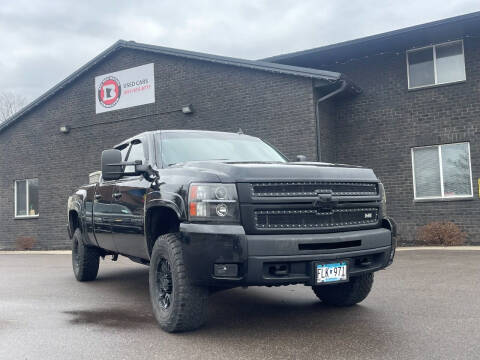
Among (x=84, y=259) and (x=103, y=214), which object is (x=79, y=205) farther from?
(x=103, y=214)

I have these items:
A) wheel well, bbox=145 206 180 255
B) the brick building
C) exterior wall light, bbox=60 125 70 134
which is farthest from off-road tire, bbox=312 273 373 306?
Answer: exterior wall light, bbox=60 125 70 134

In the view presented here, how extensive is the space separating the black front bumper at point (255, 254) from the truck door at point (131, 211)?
3.81 feet

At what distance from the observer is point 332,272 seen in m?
4.44

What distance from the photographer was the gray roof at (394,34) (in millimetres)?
12977

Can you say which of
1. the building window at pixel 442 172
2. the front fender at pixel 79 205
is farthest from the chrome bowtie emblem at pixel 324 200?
the building window at pixel 442 172

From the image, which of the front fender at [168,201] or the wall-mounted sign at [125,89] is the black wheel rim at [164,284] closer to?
the front fender at [168,201]

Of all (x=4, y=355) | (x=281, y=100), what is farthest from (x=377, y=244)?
(x=281, y=100)

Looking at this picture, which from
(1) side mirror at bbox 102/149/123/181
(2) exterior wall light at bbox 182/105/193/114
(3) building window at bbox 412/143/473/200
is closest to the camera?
(1) side mirror at bbox 102/149/123/181

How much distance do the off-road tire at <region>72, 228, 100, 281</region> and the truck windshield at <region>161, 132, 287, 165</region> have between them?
2783mm

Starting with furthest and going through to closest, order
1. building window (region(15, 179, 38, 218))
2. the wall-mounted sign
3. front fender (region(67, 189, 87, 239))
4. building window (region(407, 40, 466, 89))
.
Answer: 1. building window (region(15, 179, 38, 218))
2. the wall-mounted sign
3. building window (region(407, 40, 466, 89))
4. front fender (region(67, 189, 87, 239))

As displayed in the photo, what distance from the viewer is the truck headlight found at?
4.30 meters

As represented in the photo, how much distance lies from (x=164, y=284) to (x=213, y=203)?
1.07 m

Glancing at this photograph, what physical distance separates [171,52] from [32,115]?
274 inches

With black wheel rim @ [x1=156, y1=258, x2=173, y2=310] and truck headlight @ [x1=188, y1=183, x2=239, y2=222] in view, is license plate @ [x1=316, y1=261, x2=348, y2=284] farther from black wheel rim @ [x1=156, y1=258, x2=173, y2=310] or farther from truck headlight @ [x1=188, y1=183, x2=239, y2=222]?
black wheel rim @ [x1=156, y1=258, x2=173, y2=310]
